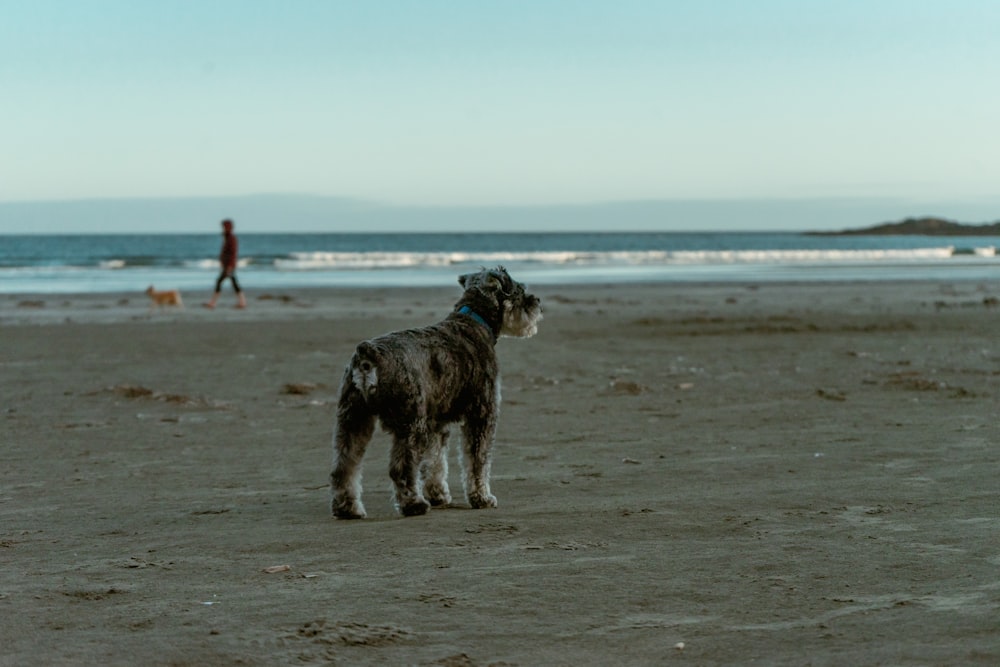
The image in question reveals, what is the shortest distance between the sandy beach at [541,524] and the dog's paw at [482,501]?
0.43 feet

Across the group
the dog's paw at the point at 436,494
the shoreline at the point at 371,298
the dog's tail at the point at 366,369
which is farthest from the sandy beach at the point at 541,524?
the shoreline at the point at 371,298

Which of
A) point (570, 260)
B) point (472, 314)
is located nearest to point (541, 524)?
point (472, 314)

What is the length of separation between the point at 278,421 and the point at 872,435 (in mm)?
5217

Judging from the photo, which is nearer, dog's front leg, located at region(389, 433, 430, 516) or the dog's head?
dog's front leg, located at region(389, 433, 430, 516)

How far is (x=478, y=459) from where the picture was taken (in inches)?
283

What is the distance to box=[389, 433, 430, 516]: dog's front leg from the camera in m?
6.78

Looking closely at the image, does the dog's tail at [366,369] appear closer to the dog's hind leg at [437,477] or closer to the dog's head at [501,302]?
the dog's hind leg at [437,477]

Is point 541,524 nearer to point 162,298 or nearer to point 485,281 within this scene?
point 485,281

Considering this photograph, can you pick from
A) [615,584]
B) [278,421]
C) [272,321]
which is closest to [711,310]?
[272,321]

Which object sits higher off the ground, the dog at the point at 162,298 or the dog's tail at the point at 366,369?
the dog's tail at the point at 366,369

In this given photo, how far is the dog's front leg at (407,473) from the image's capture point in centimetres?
678

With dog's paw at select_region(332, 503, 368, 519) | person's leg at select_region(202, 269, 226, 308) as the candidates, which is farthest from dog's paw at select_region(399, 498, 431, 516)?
person's leg at select_region(202, 269, 226, 308)

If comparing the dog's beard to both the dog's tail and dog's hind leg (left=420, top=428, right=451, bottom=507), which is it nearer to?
dog's hind leg (left=420, top=428, right=451, bottom=507)

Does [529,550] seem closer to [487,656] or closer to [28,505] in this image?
[487,656]
